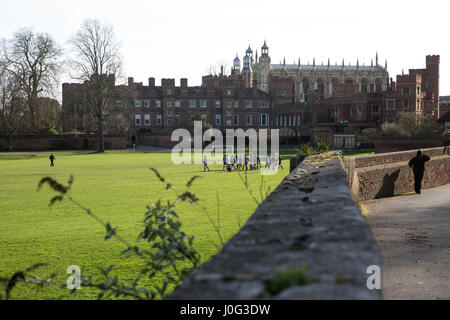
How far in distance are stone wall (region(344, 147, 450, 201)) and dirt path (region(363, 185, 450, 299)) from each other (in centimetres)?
48

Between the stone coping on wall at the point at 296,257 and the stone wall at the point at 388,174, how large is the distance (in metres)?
9.42

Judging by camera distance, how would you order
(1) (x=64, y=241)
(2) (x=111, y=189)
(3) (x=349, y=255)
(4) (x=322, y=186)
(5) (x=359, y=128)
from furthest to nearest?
(5) (x=359, y=128)
(2) (x=111, y=189)
(1) (x=64, y=241)
(4) (x=322, y=186)
(3) (x=349, y=255)

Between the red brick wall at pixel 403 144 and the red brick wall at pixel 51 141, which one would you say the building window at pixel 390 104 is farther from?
the red brick wall at pixel 51 141

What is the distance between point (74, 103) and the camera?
81.0 metres

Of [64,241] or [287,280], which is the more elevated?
[287,280]

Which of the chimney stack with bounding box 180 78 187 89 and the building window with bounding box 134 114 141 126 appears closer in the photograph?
the building window with bounding box 134 114 141 126

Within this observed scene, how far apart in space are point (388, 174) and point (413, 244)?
715 cm

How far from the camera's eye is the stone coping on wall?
1.83m

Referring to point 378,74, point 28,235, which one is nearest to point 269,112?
point 378,74

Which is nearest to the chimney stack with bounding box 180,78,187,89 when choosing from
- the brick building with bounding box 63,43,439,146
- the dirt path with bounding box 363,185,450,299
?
the brick building with bounding box 63,43,439,146

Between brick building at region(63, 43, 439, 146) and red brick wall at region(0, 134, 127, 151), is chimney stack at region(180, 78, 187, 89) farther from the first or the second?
red brick wall at region(0, 134, 127, 151)

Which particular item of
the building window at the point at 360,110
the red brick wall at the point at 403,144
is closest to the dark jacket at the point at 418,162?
the red brick wall at the point at 403,144

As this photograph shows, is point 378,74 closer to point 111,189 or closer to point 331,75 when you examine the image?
point 331,75

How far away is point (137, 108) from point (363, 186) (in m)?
70.2
